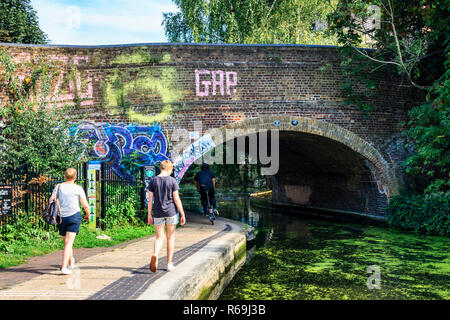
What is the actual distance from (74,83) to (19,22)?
33.7 feet

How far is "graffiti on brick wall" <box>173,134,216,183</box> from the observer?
37.7 feet

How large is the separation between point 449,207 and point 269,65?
596cm

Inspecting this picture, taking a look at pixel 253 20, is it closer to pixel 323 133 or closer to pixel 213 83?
pixel 213 83

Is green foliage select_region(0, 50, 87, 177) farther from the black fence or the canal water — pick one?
the canal water

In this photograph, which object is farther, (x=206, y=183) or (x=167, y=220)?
(x=206, y=183)

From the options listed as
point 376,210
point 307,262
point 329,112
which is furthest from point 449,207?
point 307,262

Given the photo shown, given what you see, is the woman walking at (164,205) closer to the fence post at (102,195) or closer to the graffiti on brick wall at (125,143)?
the fence post at (102,195)

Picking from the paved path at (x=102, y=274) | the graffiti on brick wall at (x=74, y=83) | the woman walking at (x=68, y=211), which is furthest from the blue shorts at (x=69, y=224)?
the graffiti on brick wall at (x=74, y=83)

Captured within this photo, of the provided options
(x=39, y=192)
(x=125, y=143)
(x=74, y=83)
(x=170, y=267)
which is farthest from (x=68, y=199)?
(x=74, y=83)

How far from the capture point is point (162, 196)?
500 centimetres

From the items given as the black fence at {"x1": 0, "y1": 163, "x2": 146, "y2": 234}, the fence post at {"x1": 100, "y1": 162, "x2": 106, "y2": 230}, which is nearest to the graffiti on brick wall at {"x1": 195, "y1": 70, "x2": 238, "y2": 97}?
the black fence at {"x1": 0, "y1": 163, "x2": 146, "y2": 234}

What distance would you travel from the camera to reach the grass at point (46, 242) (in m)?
5.97

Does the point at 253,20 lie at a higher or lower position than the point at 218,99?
higher
